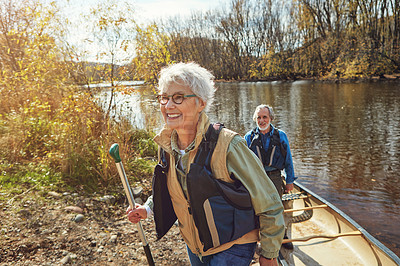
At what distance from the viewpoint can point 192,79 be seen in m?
1.60

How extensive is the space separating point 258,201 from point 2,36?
34.3 ft

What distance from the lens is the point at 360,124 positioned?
45.9 feet

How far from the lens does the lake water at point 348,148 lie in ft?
20.8

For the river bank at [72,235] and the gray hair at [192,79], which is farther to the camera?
the river bank at [72,235]

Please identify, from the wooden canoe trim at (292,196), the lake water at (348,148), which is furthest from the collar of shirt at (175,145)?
the lake water at (348,148)

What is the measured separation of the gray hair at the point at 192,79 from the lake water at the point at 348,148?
527 centimetres

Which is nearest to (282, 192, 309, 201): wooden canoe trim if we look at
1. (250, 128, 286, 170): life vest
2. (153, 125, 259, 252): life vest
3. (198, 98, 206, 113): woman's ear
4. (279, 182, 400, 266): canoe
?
(279, 182, 400, 266): canoe

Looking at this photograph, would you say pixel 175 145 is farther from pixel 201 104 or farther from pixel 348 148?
pixel 348 148

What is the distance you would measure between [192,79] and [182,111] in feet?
0.66

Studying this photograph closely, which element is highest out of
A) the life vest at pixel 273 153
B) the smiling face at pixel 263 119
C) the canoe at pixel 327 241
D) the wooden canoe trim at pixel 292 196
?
the smiling face at pixel 263 119

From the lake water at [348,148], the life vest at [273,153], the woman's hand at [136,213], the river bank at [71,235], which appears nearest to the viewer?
the woman's hand at [136,213]

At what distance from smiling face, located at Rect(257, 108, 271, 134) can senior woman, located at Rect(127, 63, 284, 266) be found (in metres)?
2.35

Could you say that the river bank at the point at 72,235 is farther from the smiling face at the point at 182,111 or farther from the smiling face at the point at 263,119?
the smiling face at the point at 182,111

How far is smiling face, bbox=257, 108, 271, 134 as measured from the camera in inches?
154
